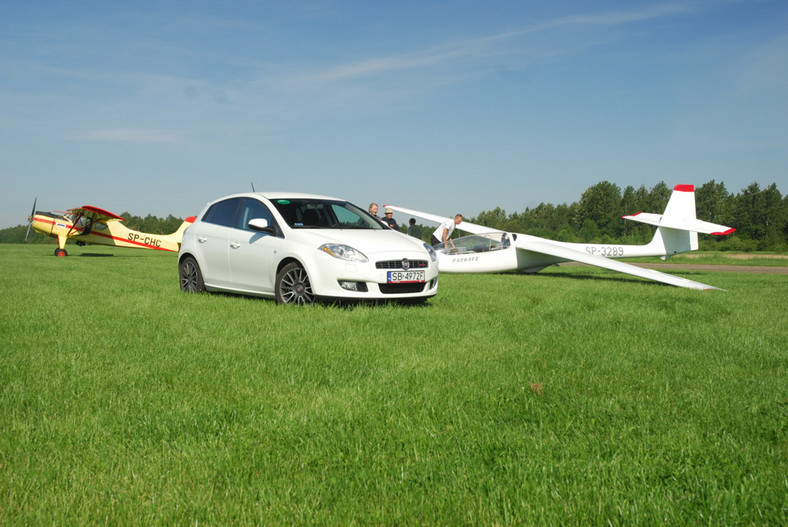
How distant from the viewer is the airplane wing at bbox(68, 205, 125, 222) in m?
30.2

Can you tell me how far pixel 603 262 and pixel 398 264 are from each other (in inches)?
339

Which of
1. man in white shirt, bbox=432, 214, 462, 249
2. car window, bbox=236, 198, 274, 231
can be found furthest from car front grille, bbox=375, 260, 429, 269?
man in white shirt, bbox=432, 214, 462, 249

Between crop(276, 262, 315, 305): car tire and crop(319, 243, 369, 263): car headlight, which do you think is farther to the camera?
crop(276, 262, 315, 305): car tire

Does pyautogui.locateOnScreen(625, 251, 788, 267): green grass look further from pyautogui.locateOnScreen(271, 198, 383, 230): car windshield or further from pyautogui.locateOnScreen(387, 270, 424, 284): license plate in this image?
pyautogui.locateOnScreen(387, 270, 424, 284): license plate

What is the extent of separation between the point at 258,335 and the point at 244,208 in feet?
13.3

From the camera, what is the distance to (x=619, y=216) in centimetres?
10669

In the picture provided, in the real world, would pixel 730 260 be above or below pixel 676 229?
below

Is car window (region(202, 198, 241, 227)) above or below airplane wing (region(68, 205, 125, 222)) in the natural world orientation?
below

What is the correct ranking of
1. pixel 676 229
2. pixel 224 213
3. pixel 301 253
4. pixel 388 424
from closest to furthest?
1. pixel 388 424
2. pixel 301 253
3. pixel 224 213
4. pixel 676 229

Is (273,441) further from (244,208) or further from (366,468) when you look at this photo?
(244,208)

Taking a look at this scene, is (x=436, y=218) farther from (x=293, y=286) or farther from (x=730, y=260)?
(x=730, y=260)

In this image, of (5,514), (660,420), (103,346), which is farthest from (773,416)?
(103,346)

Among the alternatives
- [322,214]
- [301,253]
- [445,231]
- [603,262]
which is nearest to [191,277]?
[322,214]

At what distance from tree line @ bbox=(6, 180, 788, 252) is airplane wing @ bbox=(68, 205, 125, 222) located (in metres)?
48.8
